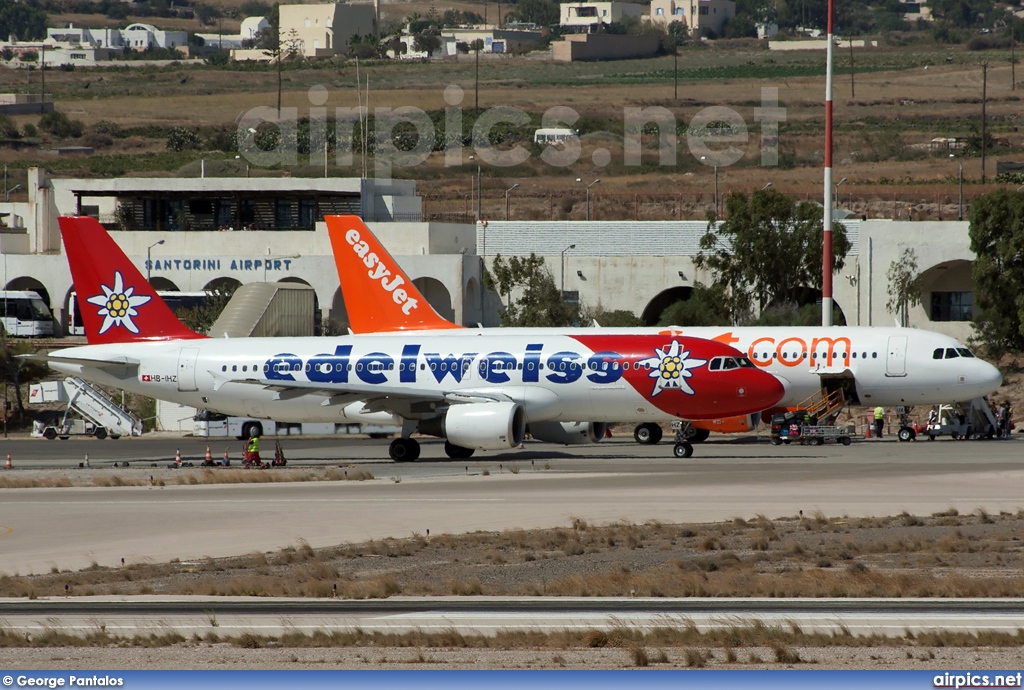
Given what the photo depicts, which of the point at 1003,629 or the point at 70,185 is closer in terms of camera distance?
the point at 1003,629

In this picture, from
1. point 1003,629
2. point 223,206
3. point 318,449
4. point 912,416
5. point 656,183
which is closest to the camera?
point 1003,629

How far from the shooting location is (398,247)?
85.9m

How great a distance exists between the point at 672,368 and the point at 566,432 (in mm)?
5136

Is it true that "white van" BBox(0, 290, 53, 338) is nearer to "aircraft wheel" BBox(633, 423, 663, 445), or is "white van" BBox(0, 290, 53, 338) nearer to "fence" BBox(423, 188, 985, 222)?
"fence" BBox(423, 188, 985, 222)

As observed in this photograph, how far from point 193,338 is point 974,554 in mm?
32340

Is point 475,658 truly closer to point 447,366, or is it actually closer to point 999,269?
point 447,366

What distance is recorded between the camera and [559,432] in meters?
47.8

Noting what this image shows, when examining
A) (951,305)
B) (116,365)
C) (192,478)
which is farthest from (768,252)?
(192,478)

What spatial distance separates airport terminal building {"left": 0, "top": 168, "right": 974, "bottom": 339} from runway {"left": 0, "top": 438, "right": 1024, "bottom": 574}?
100ft

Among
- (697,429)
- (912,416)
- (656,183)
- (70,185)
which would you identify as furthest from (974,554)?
(656,183)

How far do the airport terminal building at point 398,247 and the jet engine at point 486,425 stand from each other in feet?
125

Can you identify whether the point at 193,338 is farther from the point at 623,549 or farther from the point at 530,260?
the point at 530,260

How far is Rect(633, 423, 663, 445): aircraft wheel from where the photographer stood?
175 ft

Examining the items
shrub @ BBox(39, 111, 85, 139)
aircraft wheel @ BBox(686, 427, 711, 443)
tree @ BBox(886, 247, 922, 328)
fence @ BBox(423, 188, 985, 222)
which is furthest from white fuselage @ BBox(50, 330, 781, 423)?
shrub @ BBox(39, 111, 85, 139)
